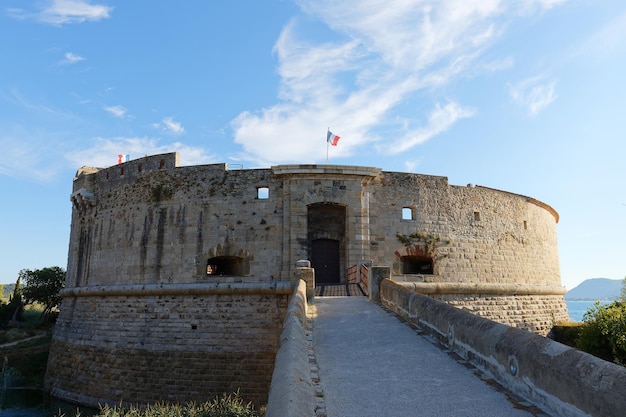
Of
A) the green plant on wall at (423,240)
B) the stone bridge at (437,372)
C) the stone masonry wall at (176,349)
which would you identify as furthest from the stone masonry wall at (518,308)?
the stone bridge at (437,372)

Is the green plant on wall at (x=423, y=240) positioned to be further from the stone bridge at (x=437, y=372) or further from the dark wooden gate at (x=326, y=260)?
the stone bridge at (x=437, y=372)

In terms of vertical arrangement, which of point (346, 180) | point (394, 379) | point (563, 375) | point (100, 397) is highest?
point (346, 180)

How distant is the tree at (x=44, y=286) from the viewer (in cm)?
2888

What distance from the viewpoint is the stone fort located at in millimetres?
12219

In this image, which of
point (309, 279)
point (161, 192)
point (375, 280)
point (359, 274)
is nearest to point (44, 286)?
point (161, 192)

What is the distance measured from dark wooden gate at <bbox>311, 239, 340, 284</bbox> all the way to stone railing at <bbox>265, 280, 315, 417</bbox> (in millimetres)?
9430

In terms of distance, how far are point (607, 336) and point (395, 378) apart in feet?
26.6

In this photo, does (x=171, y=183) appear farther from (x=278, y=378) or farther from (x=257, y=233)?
(x=278, y=378)

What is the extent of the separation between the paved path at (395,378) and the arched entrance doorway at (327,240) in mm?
7624

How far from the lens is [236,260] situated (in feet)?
48.9

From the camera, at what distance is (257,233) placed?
46.6ft

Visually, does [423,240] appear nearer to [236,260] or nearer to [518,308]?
[518,308]

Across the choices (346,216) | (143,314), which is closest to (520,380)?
(346,216)

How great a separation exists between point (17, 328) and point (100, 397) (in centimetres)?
1641
